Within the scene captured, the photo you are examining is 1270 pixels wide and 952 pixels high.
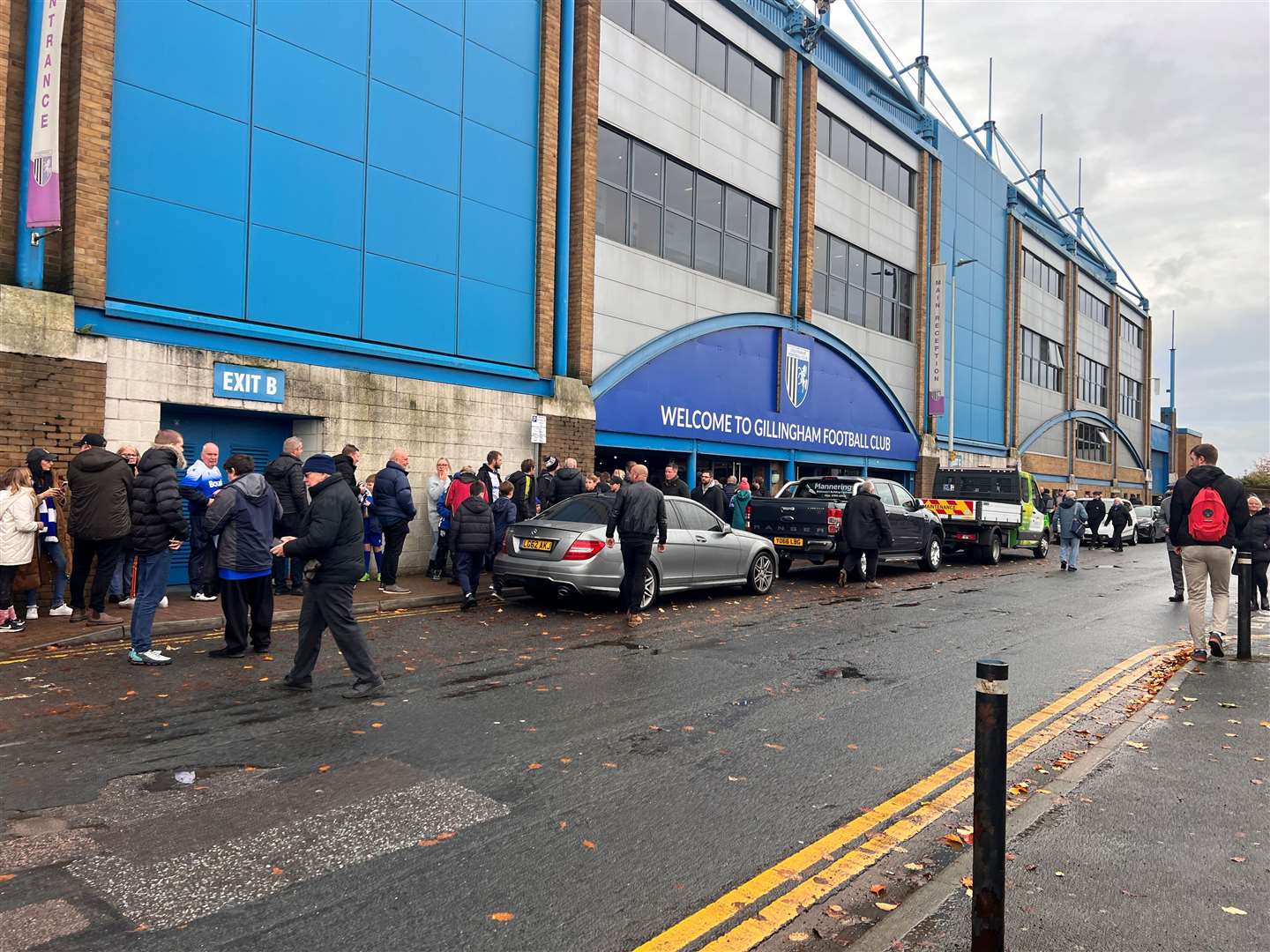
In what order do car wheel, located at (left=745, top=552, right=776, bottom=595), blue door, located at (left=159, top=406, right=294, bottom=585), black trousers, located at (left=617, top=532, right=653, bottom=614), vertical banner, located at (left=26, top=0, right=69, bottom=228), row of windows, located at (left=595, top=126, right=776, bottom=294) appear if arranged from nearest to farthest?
1. vertical banner, located at (left=26, top=0, right=69, bottom=228)
2. black trousers, located at (left=617, top=532, right=653, bottom=614)
3. blue door, located at (left=159, top=406, right=294, bottom=585)
4. car wheel, located at (left=745, top=552, right=776, bottom=595)
5. row of windows, located at (left=595, top=126, right=776, bottom=294)

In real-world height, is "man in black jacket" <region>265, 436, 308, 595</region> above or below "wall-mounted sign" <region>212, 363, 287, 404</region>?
below

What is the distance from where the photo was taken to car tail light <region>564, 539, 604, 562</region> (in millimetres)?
10492

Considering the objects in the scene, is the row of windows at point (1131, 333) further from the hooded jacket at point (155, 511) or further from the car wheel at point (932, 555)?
the hooded jacket at point (155, 511)

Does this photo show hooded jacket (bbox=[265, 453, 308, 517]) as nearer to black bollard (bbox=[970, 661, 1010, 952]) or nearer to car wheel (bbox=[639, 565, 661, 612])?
car wheel (bbox=[639, 565, 661, 612])

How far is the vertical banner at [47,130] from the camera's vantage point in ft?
31.8

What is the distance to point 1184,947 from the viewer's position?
10.3ft

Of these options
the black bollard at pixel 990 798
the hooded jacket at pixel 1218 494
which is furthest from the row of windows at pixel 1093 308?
the black bollard at pixel 990 798

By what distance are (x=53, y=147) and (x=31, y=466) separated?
12.0ft

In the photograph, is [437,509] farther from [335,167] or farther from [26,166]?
[26,166]

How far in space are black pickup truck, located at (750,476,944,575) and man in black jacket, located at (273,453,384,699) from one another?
9.47 meters

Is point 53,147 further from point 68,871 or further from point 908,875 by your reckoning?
point 908,875

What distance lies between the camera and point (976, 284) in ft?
112

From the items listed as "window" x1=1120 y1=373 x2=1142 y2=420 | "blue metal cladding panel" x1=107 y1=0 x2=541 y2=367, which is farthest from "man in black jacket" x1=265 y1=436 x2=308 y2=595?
"window" x1=1120 y1=373 x2=1142 y2=420

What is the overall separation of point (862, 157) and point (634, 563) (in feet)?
69.9
